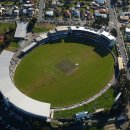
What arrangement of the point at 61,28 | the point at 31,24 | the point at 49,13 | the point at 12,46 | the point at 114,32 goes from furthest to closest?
the point at 49,13 < the point at 31,24 < the point at 114,32 < the point at 61,28 < the point at 12,46

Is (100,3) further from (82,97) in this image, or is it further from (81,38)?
(82,97)

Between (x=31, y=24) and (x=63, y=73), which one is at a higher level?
(x=31, y=24)

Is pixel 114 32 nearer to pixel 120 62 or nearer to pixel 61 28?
pixel 120 62

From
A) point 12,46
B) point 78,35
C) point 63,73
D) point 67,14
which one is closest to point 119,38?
point 78,35

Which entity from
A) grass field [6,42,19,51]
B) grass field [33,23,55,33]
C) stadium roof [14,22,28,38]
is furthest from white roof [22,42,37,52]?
grass field [33,23,55,33]

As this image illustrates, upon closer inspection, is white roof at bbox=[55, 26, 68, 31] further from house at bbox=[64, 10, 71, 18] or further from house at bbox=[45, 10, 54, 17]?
house at bbox=[45, 10, 54, 17]

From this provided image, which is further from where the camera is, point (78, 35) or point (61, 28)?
point (61, 28)

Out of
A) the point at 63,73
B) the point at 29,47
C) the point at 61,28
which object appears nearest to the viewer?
the point at 63,73

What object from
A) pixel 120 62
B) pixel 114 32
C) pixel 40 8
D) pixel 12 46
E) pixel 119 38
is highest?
pixel 40 8
